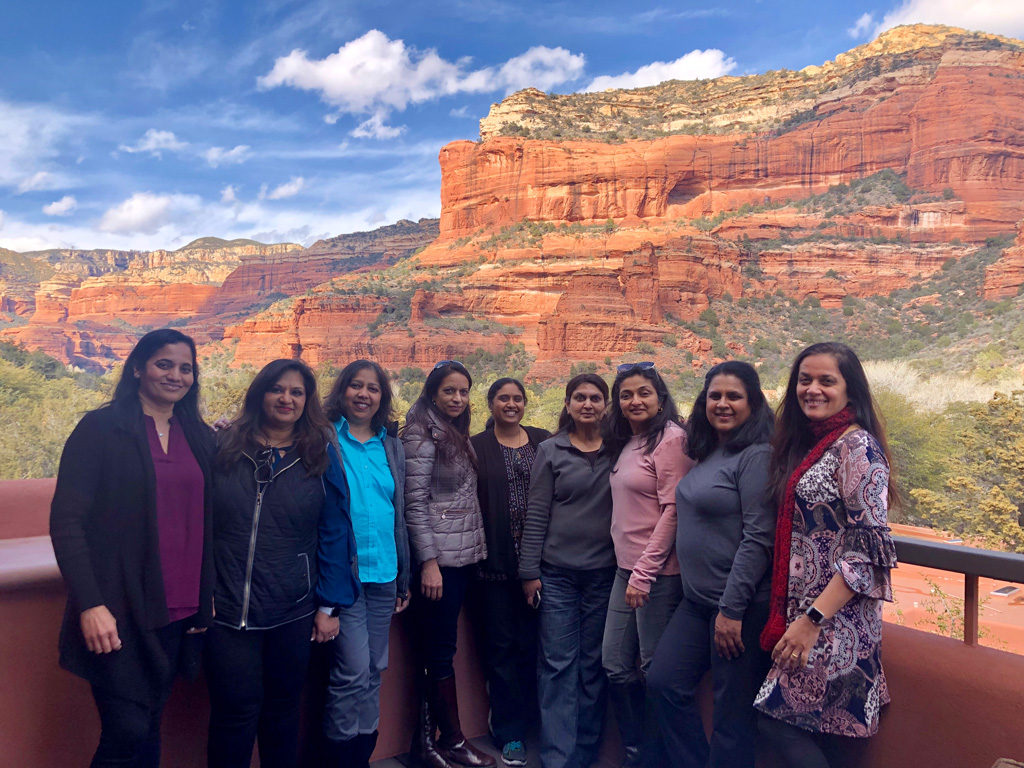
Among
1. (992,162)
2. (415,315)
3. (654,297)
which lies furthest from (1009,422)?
(992,162)

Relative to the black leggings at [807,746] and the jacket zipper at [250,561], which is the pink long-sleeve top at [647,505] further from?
the jacket zipper at [250,561]

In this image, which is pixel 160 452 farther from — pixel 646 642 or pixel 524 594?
pixel 646 642

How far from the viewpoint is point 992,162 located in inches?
2292

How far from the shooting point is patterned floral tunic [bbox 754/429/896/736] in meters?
1.93

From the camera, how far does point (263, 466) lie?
8.12 feet

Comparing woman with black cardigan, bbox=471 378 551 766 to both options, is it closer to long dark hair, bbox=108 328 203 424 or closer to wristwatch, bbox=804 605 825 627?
long dark hair, bbox=108 328 203 424

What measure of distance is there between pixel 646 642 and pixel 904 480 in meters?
13.7

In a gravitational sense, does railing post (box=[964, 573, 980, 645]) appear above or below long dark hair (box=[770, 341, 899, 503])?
below

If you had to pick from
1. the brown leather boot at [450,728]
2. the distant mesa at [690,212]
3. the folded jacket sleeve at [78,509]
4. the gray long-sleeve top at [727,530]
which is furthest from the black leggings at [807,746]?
the distant mesa at [690,212]

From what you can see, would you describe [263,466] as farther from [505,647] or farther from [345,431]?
[505,647]

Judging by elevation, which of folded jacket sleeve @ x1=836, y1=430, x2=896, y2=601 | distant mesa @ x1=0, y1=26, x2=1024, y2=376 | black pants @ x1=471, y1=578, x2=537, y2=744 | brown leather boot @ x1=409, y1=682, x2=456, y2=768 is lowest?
brown leather boot @ x1=409, y1=682, x2=456, y2=768

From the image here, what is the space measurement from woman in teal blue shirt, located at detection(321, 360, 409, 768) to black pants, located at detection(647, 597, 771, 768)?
1092 mm

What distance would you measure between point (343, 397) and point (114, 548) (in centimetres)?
106

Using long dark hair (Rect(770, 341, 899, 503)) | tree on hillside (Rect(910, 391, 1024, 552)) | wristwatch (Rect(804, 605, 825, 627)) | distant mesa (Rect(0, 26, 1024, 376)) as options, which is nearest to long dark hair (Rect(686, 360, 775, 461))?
long dark hair (Rect(770, 341, 899, 503))
